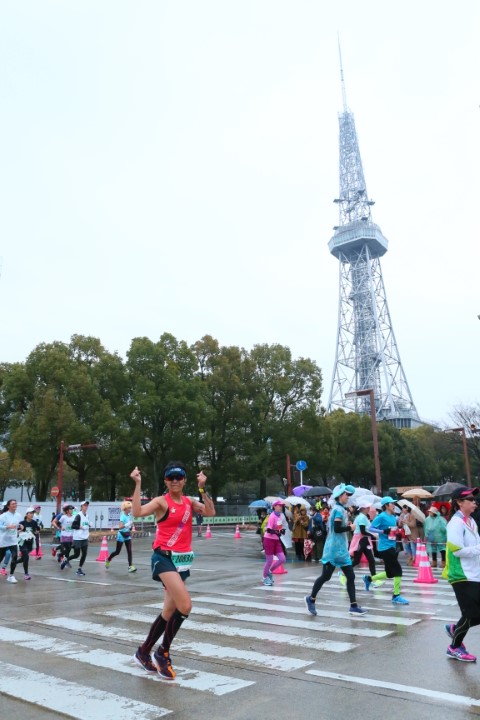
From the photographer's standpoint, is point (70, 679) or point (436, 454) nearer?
point (70, 679)

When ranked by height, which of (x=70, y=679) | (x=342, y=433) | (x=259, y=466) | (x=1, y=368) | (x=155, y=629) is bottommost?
(x=70, y=679)

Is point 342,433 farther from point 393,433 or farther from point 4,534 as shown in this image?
point 4,534

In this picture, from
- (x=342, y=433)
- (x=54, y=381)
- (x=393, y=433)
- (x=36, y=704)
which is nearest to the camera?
(x=36, y=704)

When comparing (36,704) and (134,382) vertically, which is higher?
(134,382)

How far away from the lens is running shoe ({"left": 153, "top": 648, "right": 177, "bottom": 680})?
17.5 ft

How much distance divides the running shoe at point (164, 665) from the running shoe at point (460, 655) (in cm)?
267

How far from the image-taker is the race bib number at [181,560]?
550 centimetres

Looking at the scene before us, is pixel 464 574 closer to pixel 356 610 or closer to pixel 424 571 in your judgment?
pixel 356 610

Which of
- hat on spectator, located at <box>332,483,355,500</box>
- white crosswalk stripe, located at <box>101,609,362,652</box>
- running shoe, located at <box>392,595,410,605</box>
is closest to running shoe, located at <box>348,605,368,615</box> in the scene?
white crosswalk stripe, located at <box>101,609,362,652</box>

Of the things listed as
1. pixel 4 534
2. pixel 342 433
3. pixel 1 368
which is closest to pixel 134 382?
pixel 1 368

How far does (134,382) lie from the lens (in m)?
43.9

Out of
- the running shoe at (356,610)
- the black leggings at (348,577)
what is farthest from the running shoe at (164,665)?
the running shoe at (356,610)

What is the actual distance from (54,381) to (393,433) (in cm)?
4024

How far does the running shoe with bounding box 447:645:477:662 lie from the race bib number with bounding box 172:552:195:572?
8.87ft
